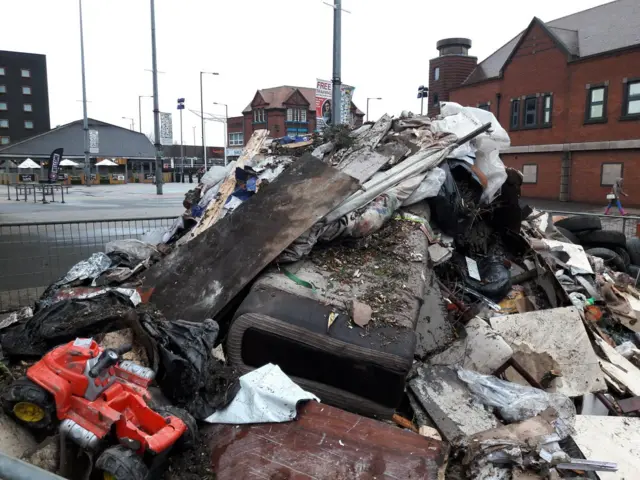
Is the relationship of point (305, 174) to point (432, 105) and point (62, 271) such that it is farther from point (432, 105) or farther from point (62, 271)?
point (432, 105)

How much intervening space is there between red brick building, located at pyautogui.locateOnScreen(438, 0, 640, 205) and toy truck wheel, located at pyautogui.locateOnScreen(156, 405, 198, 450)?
75.4 feet

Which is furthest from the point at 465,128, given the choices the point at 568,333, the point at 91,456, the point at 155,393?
the point at 91,456

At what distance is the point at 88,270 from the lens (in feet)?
Answer: 14.8

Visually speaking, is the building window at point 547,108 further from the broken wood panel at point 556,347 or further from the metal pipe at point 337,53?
the broken wood panel at point 556,347

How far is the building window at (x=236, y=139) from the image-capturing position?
64.7 meters

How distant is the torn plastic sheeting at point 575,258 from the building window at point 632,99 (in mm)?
17806

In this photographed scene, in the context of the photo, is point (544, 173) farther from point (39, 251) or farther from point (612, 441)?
point (39, 251)

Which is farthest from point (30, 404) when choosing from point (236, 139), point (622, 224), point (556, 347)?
point (236, 139)

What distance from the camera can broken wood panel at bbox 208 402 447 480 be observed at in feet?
7.60

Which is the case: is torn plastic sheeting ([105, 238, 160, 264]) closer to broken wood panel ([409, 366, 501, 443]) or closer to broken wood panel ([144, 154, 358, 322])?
broken wood panel ([144, 154, 358, 322])

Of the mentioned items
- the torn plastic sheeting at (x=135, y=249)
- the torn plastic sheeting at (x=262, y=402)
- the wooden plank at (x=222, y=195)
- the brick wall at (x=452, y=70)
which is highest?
the brick wall at (x=452, y=70)

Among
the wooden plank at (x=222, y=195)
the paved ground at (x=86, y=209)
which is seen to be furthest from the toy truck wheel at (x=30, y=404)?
the paved ground at (x=86, y=209)

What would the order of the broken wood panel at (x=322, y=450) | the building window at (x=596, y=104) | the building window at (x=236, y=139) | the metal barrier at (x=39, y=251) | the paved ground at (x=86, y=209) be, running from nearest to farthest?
the broken wood panel at (x=322, y=450), the metal barrier at (x=39, y=251), the paved ground at (x=86, y=209), the building window at (x=596, y=104), the building window at (x=236, y=139)

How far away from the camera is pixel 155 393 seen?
101 inches
